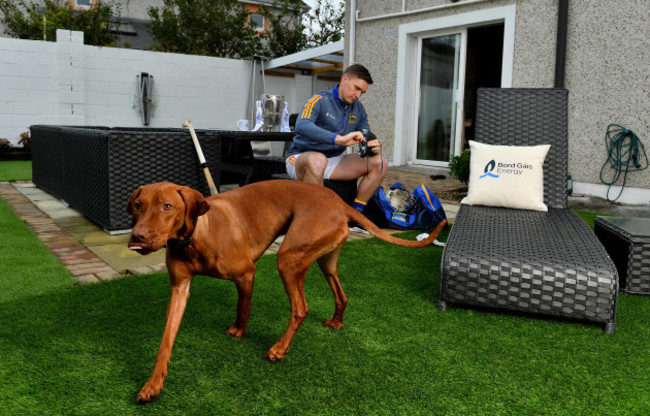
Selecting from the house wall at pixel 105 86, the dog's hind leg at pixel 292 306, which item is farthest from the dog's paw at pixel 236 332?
the house wall at pixel 105 86

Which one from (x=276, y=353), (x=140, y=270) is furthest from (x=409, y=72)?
(x=276, y=353)

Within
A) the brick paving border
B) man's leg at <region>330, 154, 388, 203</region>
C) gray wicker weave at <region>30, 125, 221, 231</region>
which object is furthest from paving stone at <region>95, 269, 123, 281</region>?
man's leg at <region>330, 154, 388, 203</region>

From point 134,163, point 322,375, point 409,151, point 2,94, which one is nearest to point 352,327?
point 322,375

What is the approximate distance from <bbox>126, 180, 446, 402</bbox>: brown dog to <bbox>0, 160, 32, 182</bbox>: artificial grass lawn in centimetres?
608

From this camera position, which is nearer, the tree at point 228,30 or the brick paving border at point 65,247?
the brick paving border at point 65,247

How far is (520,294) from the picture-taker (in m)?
2.13

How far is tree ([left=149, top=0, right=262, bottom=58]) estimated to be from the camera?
15.3 m

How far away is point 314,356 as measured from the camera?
71.0 inches

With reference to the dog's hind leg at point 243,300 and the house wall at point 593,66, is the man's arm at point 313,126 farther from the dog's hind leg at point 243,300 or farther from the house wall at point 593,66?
the house wall at point 593,66

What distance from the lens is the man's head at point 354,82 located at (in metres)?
3.28

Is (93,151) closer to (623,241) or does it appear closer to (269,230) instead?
(269,230)

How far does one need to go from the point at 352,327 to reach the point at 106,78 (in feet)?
32.8

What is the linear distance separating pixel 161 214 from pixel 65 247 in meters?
2.21

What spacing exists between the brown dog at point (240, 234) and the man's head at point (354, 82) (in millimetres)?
1609
